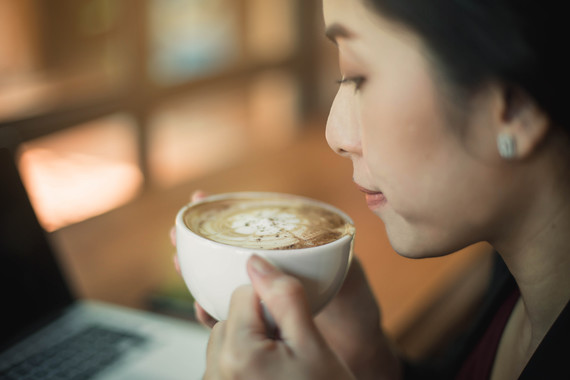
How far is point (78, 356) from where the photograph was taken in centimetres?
76

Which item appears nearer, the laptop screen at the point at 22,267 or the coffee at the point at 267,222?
the coffee at the point at 267,222

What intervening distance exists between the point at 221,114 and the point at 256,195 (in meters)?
2.67

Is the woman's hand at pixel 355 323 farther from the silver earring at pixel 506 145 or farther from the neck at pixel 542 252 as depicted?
the silver earring at pixel 506 145

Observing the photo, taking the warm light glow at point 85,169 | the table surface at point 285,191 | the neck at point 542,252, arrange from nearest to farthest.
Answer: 1. the neck at point 542,252
2. the table surface at point 285,191
3. the warm light glow at point 85,169

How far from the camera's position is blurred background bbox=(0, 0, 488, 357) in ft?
3.82

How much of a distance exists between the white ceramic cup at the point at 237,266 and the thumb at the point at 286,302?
0.02 metres

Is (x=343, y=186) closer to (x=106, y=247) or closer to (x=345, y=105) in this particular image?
(x=106, y=247)

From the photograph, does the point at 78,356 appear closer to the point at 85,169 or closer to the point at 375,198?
the point at 375,198

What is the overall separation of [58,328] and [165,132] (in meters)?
2.12

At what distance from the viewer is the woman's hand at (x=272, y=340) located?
45cm

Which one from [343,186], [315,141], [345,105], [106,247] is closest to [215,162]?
[315,141]

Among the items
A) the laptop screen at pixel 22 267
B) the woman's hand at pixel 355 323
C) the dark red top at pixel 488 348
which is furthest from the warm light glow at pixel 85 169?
the dark red top at pixel 488 348

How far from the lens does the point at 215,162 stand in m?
2.91

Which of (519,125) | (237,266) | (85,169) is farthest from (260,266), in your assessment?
(85,169)
